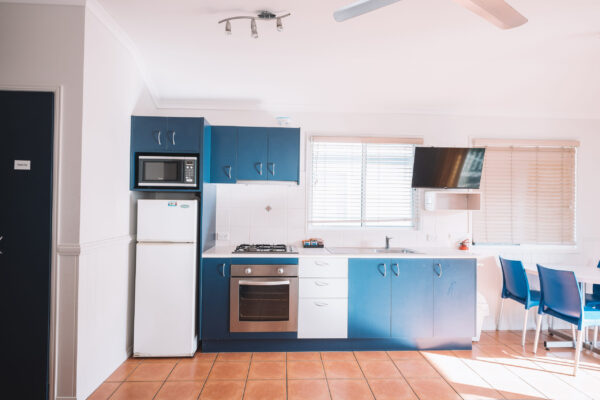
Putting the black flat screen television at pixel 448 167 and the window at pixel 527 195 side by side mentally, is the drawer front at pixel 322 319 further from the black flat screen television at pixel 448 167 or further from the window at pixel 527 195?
the window at pixel 527 195

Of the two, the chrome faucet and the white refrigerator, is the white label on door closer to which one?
the white refrigerator

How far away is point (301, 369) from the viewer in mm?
2895

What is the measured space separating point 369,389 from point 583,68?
3.51 m

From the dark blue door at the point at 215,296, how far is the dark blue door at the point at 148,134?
3.78ft

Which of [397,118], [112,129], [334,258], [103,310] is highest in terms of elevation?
[397,118]

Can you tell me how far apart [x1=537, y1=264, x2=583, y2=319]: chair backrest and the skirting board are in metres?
0.79

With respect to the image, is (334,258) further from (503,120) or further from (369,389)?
(503,120)

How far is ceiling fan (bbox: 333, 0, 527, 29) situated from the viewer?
157cm

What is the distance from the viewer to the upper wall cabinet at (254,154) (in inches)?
137

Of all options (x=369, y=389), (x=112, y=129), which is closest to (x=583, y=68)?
(x=369, y=389)

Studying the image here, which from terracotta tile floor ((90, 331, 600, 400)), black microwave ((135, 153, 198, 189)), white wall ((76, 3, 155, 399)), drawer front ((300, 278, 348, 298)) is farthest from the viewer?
drawer front ((300, 278, 348, 298))

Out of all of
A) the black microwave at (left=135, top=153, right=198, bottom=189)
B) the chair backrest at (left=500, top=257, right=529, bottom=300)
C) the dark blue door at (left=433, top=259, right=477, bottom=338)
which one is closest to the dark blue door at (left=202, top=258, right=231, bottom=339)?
the black microwave at (left=135, top=153, right=198, bottom=189)

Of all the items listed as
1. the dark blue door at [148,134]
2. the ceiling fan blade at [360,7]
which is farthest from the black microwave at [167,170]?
the ceiling fan blade at [360,7]

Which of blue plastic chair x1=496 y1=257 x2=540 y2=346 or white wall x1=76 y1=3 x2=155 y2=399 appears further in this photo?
blue plastic chair x1=496 y1=257 x2=540 y2=346
